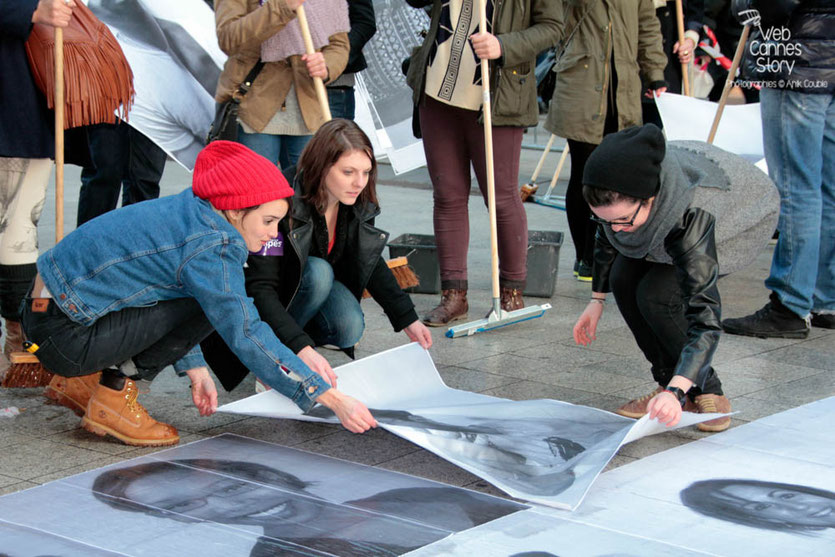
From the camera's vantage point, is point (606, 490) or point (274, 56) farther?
point (274, 56)

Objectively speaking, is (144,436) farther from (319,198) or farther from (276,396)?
(319,198)

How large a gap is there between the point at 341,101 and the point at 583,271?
145cm

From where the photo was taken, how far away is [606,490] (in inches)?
104

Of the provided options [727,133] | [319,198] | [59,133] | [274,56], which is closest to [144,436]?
[319,198]

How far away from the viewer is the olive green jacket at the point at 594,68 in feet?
16.1

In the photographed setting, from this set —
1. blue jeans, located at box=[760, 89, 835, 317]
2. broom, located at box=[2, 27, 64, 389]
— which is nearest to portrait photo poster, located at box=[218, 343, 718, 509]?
broom, located at box=[2, 27, 64, 389]

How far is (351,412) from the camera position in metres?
2.66

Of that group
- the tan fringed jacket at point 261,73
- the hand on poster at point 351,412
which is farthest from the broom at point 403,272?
the hand on poster at point 351,412

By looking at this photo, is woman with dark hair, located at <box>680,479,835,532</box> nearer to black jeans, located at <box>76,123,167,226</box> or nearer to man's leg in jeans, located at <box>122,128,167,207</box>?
black jeans, located at <box>76,123,167,226</box>

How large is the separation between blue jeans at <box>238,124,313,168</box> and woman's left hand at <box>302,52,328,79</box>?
0.35 metres

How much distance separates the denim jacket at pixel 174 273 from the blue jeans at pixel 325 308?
59 centimetres

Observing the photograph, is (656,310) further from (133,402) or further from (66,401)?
(66,401)

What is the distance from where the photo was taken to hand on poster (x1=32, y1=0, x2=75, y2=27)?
11.0 feet

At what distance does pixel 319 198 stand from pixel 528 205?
467 centimetres
